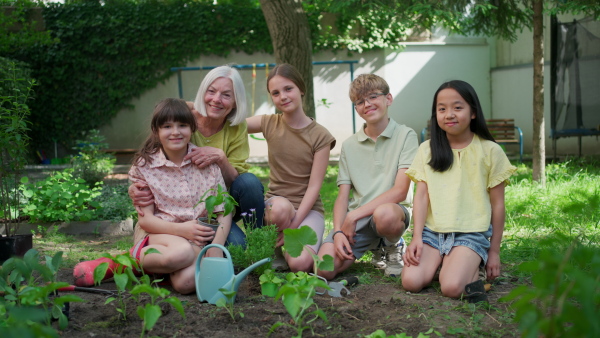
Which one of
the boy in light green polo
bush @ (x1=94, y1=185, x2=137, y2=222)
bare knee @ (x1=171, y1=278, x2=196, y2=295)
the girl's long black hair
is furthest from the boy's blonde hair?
bush @ (x1=94, y1=185, x2=137, y2=222)

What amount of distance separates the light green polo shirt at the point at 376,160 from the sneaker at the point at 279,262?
443 mm

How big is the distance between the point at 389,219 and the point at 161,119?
3.93 ft

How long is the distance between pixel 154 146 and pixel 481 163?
5.23 feet

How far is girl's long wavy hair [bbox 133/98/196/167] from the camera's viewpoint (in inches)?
106

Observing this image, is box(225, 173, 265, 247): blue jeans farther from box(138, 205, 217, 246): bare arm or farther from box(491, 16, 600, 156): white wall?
box(491, 16, 600, 156): white wall

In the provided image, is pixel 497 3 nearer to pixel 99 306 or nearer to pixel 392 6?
pixel 392 6

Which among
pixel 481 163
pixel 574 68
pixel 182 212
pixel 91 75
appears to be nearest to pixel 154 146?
pixel 182 212

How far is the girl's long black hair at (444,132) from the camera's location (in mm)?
2588

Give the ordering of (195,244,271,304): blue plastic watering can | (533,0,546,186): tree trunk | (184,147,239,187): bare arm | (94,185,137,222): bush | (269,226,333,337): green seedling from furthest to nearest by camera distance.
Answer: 1. (533,0,546,186): tree trunk
2. (94,185,137,222): bush
3. (184,147,239,187): bare arm
4. (195,244,271,304): blue plastic watering can
5. (269,226,333,337): green seedling

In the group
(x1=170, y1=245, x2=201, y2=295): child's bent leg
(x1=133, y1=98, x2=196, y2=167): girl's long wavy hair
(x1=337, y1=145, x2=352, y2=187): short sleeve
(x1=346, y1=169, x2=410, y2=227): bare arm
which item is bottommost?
(x1=170, y1=245, x2=201, y2=295): child's bent leg

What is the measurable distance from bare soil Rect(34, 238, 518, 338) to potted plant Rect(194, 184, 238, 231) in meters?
0.33

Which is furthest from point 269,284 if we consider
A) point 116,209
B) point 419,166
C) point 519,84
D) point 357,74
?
point 519,84

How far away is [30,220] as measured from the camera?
4.38 meters

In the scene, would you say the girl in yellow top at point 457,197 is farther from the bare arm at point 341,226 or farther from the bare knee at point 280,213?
the bare knee at point 280,213
